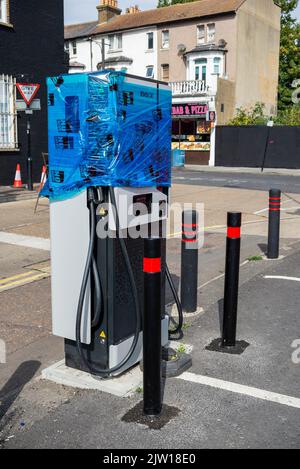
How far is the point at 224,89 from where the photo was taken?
3644 cm

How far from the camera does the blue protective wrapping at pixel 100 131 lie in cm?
365

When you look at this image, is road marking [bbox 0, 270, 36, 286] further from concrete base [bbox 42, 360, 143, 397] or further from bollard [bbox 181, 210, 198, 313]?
concrete base [bbox 42, 360, 143, 397]

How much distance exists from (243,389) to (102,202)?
1.80 m

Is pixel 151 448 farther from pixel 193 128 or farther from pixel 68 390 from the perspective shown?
pixel 193 128

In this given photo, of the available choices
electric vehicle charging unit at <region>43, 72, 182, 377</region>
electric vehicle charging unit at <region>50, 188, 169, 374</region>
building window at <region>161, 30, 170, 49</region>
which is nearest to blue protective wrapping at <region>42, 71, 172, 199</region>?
electric vehicle charging unit at <region>43, 72, 182, 377</region>

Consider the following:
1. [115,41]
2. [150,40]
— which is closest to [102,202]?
[150,40]

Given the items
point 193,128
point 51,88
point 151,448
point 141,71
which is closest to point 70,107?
point 51,88

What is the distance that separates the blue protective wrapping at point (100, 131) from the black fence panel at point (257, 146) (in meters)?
30.1

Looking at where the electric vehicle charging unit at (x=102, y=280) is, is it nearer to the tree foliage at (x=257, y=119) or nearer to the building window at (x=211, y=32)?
the tree foliage at (x=257, y=119)

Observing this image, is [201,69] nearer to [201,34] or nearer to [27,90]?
[201,34]

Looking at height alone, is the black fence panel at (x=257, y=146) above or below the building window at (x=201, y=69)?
below

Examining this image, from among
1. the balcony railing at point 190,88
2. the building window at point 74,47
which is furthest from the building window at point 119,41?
the balcony railing at point 190,88

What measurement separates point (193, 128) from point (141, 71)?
951 cm

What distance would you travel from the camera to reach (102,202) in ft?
12.6
